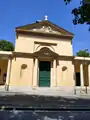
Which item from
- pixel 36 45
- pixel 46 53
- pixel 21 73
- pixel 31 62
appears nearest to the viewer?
pixel 21 73

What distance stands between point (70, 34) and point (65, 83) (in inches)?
285

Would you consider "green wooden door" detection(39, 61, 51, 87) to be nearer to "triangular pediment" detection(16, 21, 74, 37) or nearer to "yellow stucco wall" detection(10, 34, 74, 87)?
"yellow stucco wall" detection(10, 34, 74, 87)

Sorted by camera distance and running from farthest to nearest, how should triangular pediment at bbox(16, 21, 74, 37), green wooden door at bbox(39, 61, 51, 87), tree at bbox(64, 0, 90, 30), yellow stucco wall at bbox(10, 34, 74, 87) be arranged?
triangular pediment at bbox(16, 21, 74, 37), green wooden door at bbox(39, 61, 51, 87), yellow stucco wall at bbox(10, 34, 74, 87), tree at bbox(64, 0, 90, 30)

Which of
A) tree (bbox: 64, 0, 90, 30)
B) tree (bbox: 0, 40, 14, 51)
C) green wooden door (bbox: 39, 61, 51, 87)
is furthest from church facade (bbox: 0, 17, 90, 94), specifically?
tree (bbox: 0, 40, 14, 51)

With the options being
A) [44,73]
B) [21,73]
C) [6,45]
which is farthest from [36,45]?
[6,45]

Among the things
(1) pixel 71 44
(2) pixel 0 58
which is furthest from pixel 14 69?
(1) pixel 71 44

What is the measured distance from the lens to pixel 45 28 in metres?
21.7

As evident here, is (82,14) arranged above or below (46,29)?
below

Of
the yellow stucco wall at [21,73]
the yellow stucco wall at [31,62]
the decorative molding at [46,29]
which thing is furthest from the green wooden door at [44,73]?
the decorative molding at [46,29]

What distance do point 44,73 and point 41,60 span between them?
5.81 feet

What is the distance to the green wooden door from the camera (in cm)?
1981

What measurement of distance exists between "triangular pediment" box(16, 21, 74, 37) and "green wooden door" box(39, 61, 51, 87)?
4650 mm

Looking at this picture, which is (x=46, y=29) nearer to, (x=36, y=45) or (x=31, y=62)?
(x=36, y=45)

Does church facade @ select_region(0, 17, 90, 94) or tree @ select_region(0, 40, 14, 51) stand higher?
tree @ select_region(0, 40, 14, 51)
